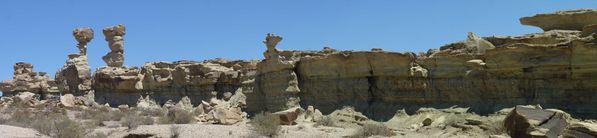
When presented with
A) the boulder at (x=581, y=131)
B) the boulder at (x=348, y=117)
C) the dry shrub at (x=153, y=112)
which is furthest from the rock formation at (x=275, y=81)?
the boulder at (x=581, y=131)

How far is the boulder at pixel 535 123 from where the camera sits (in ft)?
46.5

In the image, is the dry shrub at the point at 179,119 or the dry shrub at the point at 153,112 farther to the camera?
the dry shrub at the point at 153,112

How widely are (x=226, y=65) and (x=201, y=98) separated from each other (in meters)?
3.74

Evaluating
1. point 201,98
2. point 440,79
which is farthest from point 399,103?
point 201,98

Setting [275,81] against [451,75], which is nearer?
[451,75]

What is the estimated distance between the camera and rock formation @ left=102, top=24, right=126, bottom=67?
4891cm

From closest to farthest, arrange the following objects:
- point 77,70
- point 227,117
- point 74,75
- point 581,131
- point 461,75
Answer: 1. point 581,131
2. point 461,75
3. point 227,117
4. point 77,70
5. point 74,75

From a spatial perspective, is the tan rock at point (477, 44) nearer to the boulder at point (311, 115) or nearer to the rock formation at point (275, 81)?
the boulder at point (311, 115)

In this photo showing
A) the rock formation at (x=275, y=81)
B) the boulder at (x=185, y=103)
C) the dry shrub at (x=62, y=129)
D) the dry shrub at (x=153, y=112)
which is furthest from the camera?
the boulder at (x=185, y=103)

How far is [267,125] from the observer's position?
2066cm

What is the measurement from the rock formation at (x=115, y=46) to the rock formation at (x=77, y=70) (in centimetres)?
154

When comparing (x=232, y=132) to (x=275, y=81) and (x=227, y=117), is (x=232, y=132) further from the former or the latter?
(x=275, y=81)

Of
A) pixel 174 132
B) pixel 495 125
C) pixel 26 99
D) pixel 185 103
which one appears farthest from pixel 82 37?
pixel 495 125

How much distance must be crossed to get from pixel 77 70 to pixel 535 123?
39.7 meters
